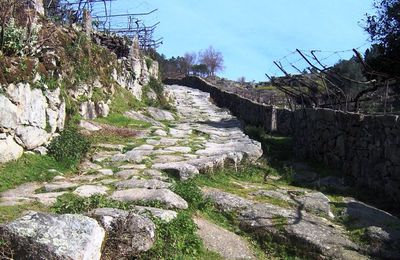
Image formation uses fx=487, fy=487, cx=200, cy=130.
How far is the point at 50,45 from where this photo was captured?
11.6 meters

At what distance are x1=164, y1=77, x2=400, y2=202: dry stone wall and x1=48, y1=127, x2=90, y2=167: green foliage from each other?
567cm

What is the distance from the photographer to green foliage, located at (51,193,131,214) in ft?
19.6

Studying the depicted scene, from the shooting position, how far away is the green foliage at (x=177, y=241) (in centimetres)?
529

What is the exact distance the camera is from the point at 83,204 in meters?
6.13

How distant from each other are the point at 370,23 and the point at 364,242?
43.4 ft

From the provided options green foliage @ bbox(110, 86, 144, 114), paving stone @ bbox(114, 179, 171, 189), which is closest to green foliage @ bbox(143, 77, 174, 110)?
green foliage @ bbox(110, 86, 144, 114)

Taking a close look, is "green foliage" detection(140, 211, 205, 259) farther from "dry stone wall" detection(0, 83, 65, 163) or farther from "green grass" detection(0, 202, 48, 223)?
"dry stone wall" detection(0, 83, 65, 163)

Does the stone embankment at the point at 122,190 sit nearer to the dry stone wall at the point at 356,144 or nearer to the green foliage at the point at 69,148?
the green foliage at the point at 69,148

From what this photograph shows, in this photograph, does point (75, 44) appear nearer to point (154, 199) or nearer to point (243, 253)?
point (154, 199)

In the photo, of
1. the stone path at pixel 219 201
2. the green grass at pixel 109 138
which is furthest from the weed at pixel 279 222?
the green grass at pixel 109 138

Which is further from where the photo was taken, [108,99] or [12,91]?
[108,99]

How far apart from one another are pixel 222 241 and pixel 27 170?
3895mm

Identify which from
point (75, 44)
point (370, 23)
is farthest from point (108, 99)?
point (370, 23)

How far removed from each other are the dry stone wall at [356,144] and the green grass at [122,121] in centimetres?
476
